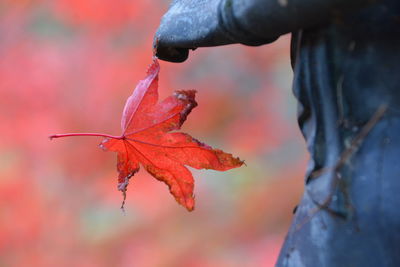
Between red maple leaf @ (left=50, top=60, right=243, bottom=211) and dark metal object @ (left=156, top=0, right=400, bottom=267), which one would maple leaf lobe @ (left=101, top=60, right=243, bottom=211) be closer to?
red maple leaf @ (left=50, top=60, right=243, bottom=211)

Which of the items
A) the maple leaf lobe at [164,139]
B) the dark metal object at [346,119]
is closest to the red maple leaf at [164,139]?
the maple leaf lobe at [164,139]

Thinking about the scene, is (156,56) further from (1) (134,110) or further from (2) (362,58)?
(2) (362,58)

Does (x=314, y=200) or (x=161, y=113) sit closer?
(x=314, y=200)

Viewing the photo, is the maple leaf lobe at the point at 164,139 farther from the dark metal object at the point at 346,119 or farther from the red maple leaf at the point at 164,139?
the dark metal object at the point at 346,119

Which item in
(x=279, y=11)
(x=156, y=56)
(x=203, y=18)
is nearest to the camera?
(x=279, y=11)

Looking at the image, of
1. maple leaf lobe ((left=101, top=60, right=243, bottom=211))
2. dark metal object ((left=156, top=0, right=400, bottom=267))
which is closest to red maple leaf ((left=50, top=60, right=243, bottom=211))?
maple leaf lobe ((left=101, top=60, right=243, bottom=211))

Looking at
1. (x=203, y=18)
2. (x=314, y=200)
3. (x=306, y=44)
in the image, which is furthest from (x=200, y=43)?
(x=314, y=200)
